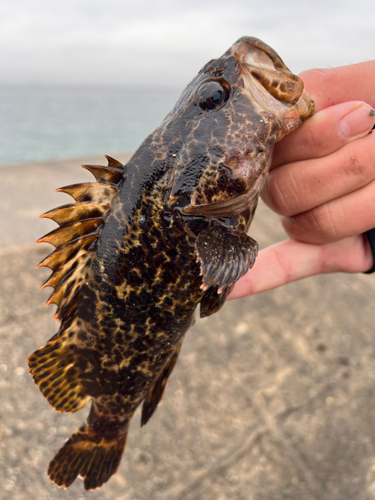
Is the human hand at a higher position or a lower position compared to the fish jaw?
lower

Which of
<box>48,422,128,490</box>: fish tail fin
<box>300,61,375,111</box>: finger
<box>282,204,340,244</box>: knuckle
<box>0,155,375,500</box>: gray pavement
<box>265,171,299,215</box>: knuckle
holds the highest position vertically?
<box>300,61,375,111</box>: finger

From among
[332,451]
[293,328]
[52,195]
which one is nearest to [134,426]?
[332,451]

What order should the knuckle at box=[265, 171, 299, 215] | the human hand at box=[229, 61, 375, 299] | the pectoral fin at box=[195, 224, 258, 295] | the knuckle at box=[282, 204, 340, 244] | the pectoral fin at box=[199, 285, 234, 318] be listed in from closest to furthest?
the pectoral fin at box=[195, 224, 258, 295] → the pectoral fin at box=[199, 285, 234, 318] → the human hand at box=[229, 61, 375, 299] → the knuckle at box=[265, 171, 299, 215] → the knuckle at box=[282, 204, 340, 244]

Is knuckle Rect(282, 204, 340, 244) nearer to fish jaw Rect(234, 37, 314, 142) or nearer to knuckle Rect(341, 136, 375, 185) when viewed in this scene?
knuckle Rect(341, 136, 375, 185)

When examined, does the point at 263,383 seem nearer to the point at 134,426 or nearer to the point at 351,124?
the point at 134,426

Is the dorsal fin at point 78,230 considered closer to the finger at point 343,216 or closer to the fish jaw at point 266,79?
the fish jaw at point 266,79

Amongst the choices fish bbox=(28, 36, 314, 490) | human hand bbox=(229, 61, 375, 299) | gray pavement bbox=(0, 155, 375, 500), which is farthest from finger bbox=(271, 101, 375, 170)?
gray pavement bbox=(0, 155, 375, 500)
